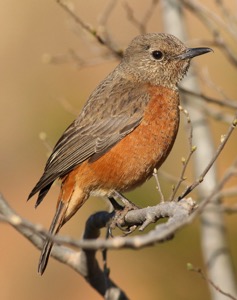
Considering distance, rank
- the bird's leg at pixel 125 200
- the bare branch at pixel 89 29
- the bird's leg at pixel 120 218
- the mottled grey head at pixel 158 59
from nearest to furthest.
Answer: the bird's leg at pixel 120 218 → the bare branch at pixel 89 29 → the bird's leg at pixel 125 200 → the mottled grey head at pixel 158 59

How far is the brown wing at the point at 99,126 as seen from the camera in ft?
21.2

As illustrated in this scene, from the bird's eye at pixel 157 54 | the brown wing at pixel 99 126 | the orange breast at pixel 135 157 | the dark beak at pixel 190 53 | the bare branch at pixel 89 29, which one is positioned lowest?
the orange breast at pixel 135 157

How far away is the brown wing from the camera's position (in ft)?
21.2

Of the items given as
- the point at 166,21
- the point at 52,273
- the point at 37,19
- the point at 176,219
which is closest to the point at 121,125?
the point at 166,21

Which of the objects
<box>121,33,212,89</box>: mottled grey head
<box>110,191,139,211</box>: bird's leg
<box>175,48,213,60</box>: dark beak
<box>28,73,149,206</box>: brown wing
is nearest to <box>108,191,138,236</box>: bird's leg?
<box>110,191,139,211</box>: bird's leg

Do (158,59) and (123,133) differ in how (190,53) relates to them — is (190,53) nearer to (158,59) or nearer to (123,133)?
(158,59)

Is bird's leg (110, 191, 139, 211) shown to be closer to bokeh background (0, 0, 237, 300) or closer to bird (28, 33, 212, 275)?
bird (28, 33, 212, 275)

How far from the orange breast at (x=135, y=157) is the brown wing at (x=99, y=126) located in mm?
73

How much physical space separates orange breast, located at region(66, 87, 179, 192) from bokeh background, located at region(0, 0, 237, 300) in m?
0.95

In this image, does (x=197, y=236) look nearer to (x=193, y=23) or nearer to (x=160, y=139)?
(x=160, y=139)

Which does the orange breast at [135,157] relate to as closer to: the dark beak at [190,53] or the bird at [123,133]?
the bird at [123,133]

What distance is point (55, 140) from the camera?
486 inches

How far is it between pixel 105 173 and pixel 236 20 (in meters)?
1.64

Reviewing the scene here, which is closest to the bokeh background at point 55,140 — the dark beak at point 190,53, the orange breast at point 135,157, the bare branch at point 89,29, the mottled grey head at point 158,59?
the mottled grey head at point 158,59
